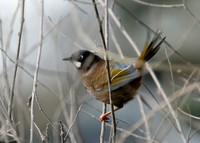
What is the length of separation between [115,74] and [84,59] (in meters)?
0.49

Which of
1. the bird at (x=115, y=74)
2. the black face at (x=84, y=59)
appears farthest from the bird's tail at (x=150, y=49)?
the black face at (x=84, y=59)

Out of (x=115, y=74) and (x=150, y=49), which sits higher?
(x=150, y=49)

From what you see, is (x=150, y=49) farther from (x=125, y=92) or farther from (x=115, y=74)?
(x=125, y=92)

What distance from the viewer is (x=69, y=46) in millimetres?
6531

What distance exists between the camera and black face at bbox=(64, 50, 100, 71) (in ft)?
16.4

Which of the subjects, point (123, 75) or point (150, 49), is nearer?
point (150, 49)

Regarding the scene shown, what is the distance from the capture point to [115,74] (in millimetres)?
4680

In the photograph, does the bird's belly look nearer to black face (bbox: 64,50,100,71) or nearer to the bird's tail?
the bird's tail

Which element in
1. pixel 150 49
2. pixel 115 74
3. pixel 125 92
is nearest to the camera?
pixel 150 49

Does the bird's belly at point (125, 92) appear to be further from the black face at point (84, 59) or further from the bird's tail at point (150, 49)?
the black face at point (84, 59)

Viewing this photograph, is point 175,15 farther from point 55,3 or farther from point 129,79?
point 129,79

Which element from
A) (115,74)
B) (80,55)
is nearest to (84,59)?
(80,55)

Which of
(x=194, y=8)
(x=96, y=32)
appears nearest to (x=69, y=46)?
(x=96, y=32)

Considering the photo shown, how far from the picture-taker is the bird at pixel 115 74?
15.1 feet
